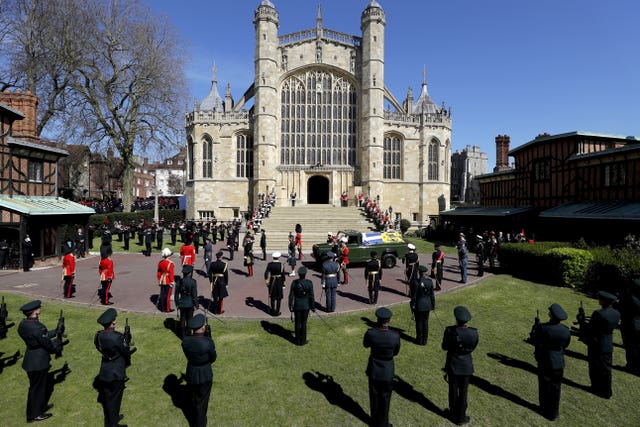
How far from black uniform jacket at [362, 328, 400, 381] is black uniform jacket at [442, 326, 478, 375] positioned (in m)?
0.96

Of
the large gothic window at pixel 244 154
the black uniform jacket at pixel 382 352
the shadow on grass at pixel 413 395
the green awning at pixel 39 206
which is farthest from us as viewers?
the large gothic window at pixel 244 154

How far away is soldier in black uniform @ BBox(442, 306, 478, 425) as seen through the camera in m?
5.31

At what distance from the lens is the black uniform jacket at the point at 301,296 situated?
8016mm

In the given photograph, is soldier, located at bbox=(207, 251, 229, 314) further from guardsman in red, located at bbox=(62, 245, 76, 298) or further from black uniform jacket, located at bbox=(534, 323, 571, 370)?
black uniform jacket, located at bbox=(534, 323, 571, 370)

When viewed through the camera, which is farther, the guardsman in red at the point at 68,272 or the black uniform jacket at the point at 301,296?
the guardsman in red at the point at 68,272

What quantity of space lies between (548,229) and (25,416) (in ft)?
84.6

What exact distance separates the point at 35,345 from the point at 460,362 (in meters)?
6.58

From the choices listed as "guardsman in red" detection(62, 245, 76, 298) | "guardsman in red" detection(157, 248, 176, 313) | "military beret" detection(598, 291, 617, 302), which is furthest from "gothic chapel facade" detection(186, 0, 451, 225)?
"military beret" detection(598, 291, 617, 302)

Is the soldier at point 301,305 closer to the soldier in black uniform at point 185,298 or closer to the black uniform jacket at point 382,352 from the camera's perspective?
the soldier in black uniform at point 185,298

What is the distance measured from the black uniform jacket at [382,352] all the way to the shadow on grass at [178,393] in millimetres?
2988

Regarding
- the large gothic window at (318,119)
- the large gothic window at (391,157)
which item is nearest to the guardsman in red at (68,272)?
the large gothic window at (318,119)

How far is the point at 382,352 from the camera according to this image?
5086 mm

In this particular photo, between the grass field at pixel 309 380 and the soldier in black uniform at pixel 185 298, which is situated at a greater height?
the soldier in black uniform at pixel 185 298

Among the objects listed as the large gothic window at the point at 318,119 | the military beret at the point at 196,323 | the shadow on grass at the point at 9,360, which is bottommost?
the shadow on grass at the point at 9,360
